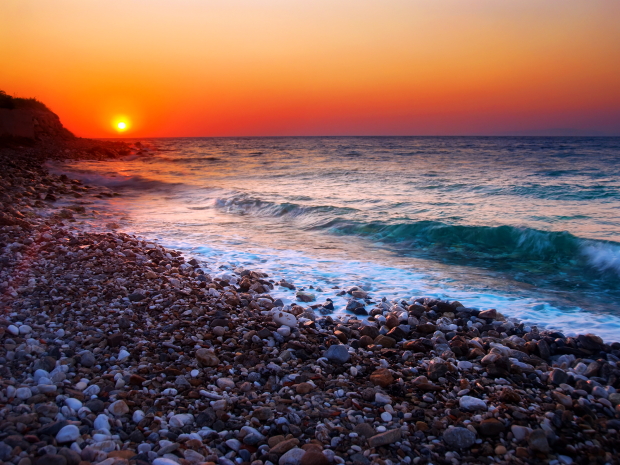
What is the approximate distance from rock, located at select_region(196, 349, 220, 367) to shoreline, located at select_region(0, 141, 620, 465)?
12mm

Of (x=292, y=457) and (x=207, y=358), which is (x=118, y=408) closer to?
(x=207, y=358)

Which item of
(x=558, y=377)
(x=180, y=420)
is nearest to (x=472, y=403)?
(x=558, y=377)

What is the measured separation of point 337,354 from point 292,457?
122 centimetres

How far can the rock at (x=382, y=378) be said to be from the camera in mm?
2875

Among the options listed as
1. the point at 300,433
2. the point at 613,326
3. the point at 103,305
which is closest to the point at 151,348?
the point at 103,305

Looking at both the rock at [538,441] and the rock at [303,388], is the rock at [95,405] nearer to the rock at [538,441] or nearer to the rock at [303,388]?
the rock at [303,388]

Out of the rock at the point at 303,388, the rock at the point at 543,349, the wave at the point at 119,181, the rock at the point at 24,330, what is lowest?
the rock at the point at 543,349

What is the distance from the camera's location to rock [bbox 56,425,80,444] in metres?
2.04

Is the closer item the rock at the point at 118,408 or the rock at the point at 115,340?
the rock at the point at 118,408

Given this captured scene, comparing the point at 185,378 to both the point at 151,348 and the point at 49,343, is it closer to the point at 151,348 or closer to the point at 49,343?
the point at 151,348

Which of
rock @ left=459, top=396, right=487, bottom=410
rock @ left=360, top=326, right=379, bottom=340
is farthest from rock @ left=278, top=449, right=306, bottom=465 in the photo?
rock @ left=360, top=326, right=379, bottom=340

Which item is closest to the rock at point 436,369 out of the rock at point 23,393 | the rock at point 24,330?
the rock at point 23,393

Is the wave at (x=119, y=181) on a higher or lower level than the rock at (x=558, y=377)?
higher

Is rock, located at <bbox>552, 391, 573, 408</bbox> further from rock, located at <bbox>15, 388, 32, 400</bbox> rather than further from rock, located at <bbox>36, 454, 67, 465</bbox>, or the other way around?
rock, located at <bbox>15, 388, 32, 400</bbox>
